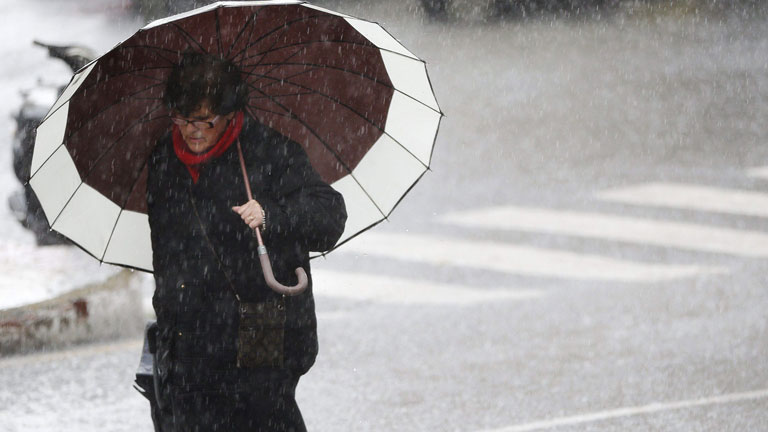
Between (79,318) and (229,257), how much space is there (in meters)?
3.63

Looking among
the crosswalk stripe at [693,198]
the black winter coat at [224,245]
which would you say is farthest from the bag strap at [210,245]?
the crosswalk stripe at [693,198]

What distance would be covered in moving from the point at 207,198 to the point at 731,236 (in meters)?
6.41

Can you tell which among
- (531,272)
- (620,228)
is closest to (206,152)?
(531,272)

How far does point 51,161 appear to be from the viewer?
4219 mm

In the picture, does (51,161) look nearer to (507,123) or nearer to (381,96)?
(381,96)

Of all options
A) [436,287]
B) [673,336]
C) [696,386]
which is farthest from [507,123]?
[696,386]

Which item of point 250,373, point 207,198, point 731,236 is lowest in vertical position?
point 731,236

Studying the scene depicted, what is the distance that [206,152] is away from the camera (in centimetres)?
391

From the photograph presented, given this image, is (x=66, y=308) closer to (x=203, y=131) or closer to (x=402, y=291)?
(x=402, y=291)

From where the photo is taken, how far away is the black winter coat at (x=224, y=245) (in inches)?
155

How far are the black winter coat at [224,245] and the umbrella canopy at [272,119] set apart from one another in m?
0.28

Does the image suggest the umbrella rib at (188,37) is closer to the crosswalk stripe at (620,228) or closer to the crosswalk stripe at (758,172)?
the crosswalk stripe at (620,228)

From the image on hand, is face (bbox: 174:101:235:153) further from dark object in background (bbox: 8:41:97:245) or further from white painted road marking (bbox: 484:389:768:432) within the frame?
dark object in background (bbox: 8:41:97:245)

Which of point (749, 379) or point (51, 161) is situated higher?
point (51, 161)
